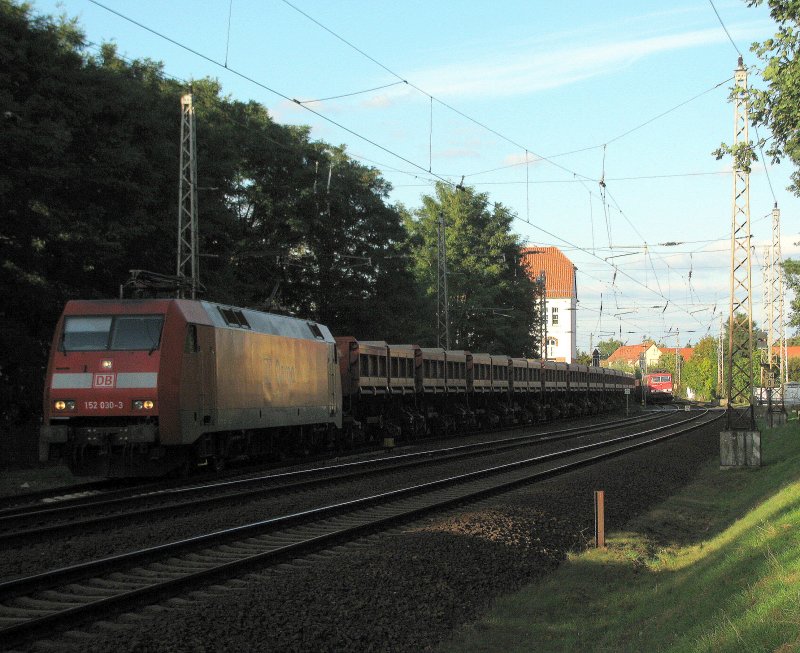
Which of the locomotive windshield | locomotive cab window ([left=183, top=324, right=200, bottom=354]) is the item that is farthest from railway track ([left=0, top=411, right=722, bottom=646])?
the locomotive windshield

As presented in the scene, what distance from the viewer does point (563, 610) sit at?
926 cm

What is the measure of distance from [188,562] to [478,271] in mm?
64765

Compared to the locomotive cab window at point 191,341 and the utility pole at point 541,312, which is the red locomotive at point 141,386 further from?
the utility pole at point 541,312

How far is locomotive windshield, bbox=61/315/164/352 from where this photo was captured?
17.4 metres

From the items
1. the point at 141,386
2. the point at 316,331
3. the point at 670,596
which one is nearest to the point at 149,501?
the point at 141,386

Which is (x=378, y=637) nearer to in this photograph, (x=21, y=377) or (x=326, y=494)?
(x=326, y=494)

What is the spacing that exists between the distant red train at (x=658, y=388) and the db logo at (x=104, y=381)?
78.7 meters

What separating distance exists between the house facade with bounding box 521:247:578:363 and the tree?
47.8 metres

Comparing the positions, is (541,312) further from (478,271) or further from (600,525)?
(600,525)

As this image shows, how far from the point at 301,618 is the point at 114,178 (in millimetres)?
23188

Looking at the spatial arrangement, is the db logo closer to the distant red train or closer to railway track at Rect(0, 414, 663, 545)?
railway track at Rect(0, 414, 663, 545)

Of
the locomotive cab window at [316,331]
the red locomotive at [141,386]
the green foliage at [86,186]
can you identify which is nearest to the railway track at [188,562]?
the red locomotive at [141,386]

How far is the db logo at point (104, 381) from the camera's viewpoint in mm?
17234

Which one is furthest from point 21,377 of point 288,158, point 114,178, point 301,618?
point 288,158
